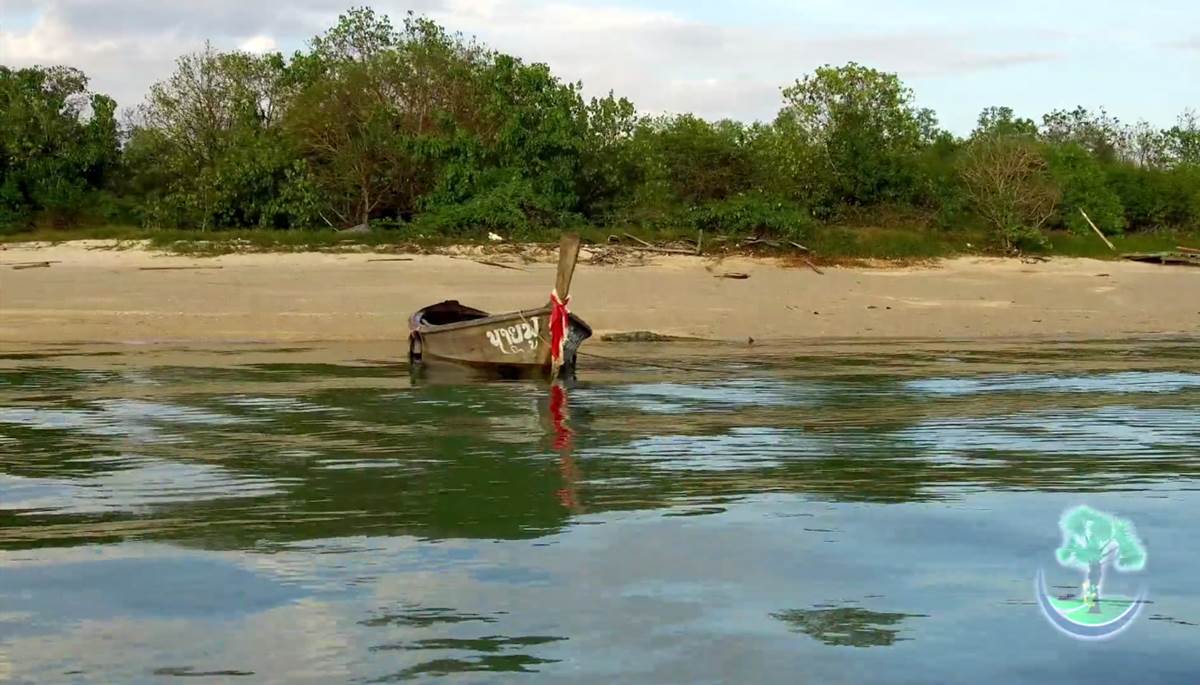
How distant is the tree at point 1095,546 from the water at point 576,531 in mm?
130

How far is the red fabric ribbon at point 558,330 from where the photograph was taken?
1619 centimetres

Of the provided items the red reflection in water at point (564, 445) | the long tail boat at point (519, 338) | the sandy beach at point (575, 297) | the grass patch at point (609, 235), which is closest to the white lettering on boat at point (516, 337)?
the long tail boat at point (519, 338)

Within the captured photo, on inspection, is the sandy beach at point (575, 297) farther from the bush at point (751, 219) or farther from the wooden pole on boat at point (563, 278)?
the wooden pole on boat at point (563, 278)

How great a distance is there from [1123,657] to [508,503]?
404cm

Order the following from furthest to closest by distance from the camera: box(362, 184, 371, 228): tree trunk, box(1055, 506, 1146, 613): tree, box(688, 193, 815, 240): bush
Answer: box(362, 184, 371, 228): tree trunk → box(688, 193, 815, 240): bush → box(1055, 506, 1146, 613): tree

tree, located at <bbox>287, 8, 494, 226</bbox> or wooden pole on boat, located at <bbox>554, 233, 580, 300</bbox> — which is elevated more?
tree, located at <bbox>287, 8, 494, 226</bbox>

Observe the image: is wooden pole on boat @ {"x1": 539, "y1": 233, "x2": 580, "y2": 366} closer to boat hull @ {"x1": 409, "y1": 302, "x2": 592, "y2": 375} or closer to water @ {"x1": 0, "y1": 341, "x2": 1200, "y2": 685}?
boat hull @ {"x1": 409, "y1": 302, "x2": 592, "y2": 375}

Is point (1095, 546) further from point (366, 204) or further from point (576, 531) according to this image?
point (366, 204)

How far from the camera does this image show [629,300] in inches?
920

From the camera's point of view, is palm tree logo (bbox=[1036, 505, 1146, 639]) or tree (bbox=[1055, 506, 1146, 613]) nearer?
palm tree logo (bbox=[1036, 505, 1146, 639])

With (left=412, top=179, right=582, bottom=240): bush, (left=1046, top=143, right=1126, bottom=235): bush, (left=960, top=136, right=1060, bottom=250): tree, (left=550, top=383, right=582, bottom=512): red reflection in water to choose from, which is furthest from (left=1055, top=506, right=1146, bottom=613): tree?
(left=1046, top=143, right=1126, bottom=235): bush

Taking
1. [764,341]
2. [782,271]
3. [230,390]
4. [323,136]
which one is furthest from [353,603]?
[323,136]

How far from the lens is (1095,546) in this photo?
300 inches

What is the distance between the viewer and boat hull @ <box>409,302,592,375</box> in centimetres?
1650
